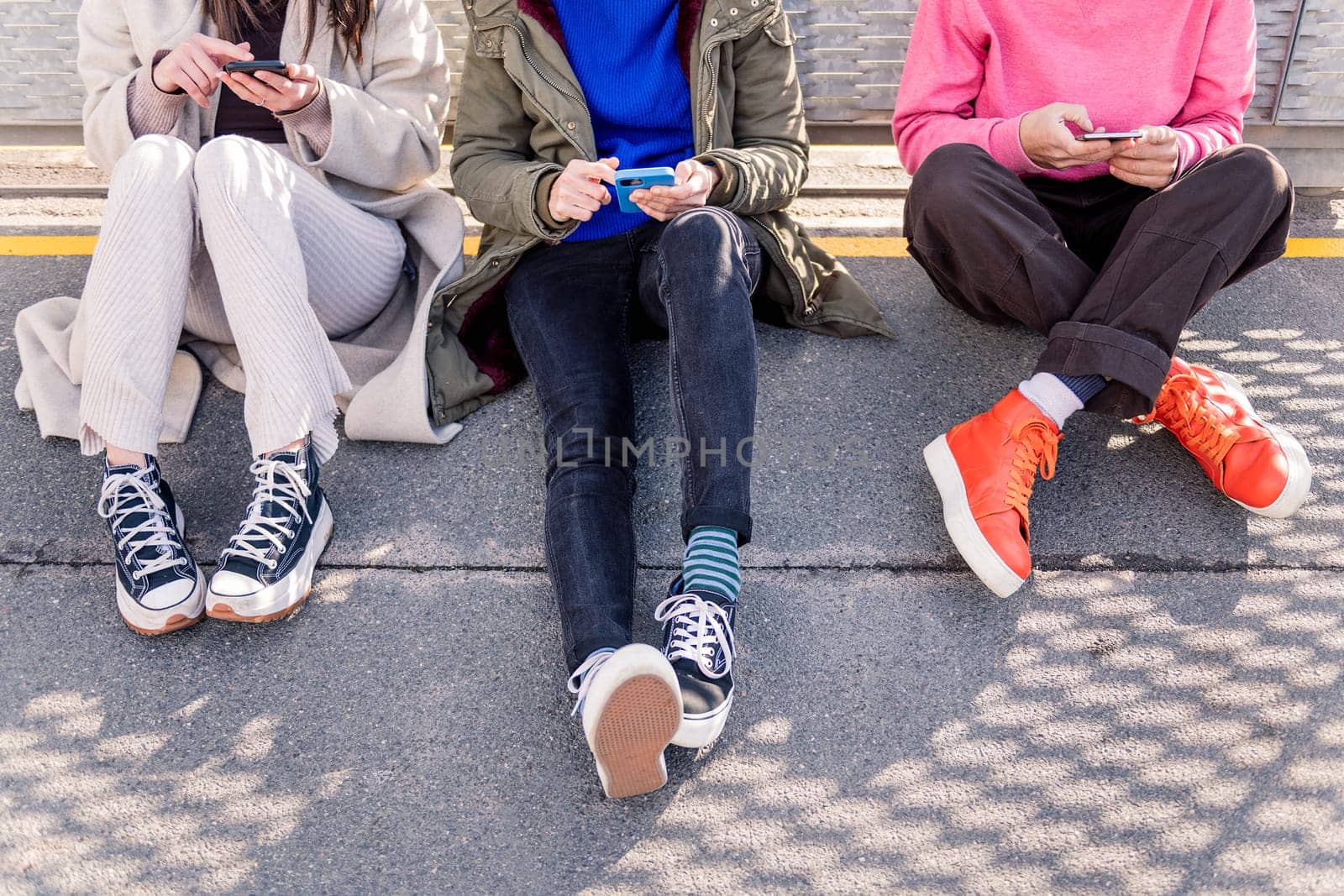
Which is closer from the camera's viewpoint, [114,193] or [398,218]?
[114,193]

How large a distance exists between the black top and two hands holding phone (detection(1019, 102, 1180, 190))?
5.97ft

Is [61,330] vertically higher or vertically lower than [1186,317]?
lower

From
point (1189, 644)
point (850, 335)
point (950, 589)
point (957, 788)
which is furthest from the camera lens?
point (850, 335)

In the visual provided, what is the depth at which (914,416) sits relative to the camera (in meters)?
→ 2.63

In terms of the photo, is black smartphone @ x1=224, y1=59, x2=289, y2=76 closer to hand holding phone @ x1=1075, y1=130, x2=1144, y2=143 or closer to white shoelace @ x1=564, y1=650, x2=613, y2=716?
white shoelace @ x1=564, y1=650, x2=613, y2=716

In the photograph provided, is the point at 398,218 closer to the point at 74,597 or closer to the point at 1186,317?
the point at 74,597

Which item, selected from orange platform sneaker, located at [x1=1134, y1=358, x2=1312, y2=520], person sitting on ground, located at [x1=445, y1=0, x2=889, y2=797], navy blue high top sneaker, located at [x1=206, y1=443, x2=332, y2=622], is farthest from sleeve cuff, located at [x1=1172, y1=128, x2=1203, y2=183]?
navy blue high top sneaker, located at [x1=206, y1=443, x2=332, y2=622]

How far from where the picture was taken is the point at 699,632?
1.90 m

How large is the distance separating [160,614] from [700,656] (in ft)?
3.60

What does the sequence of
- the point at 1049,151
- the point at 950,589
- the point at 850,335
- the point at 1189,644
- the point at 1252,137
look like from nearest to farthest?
the point at 1189,644 → the point at 950,589 → the point at 1049,151 → the point at 850,335 → the point at 1252,137

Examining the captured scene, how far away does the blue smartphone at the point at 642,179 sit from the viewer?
2.21 meters

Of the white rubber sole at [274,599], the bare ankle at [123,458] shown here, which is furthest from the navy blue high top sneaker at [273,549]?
the bare ankle at [123,458]

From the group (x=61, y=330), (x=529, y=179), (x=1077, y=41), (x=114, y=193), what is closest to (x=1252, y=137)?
(x=1077, y=41)

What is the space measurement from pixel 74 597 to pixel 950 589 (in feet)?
6.24
